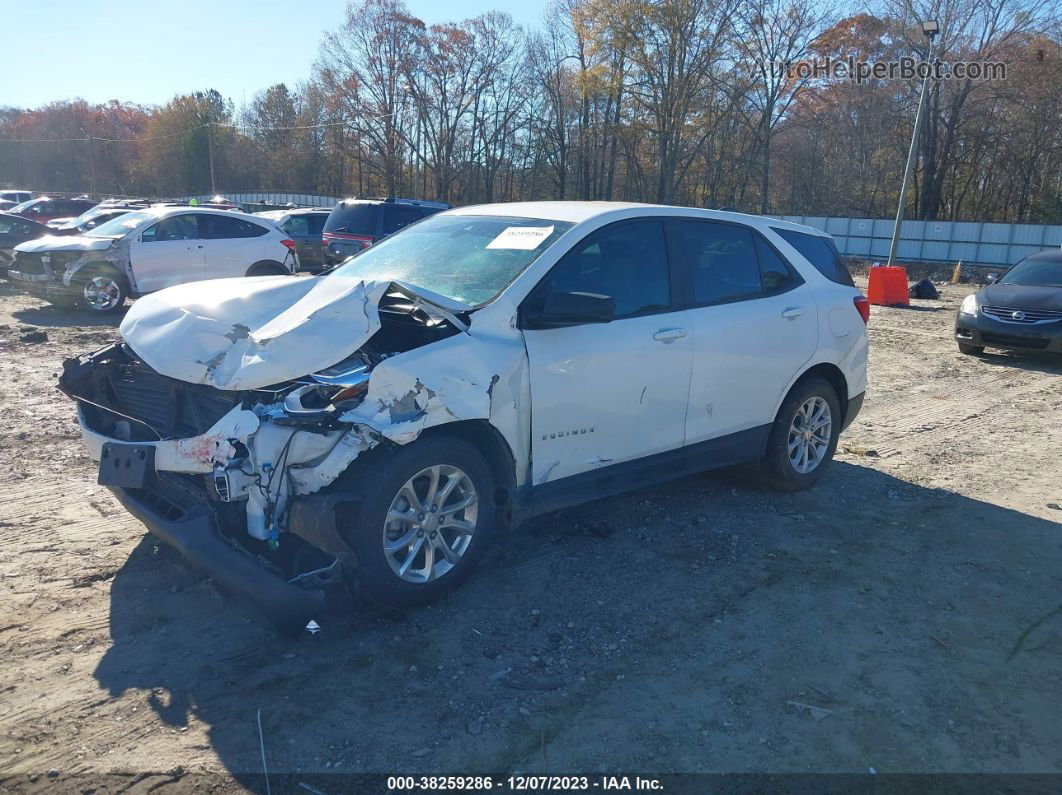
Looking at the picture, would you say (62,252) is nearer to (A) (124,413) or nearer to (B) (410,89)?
(A) (124,413)

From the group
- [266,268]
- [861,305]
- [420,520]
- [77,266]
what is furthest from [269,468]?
[266,268]

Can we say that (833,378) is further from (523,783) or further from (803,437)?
(523,783)

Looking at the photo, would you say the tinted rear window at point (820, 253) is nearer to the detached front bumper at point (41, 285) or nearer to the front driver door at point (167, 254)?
the front driver door at point (167, 254)

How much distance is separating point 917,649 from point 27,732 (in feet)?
12.5

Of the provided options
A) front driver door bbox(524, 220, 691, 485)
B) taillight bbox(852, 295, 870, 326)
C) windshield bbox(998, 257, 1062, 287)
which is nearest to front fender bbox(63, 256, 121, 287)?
front driver door bbox(524, 220, 691, 485)

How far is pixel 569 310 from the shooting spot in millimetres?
4043

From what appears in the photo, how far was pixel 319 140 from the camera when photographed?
55.9m

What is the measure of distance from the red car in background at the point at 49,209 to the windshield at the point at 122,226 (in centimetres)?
1181

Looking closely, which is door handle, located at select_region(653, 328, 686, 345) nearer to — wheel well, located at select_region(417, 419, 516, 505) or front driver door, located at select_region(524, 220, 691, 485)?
front driver door, located at select_region(524, 220, 691, 485)

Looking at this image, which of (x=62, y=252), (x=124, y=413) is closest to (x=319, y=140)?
(x=62, y=252)

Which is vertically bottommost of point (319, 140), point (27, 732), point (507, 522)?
point (27, 732)

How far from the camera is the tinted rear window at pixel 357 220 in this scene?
1617 centimetres

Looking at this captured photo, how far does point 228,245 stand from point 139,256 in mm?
1500

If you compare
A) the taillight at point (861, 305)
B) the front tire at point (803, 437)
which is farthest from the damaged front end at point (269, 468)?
the taillight at point (861, 305)
